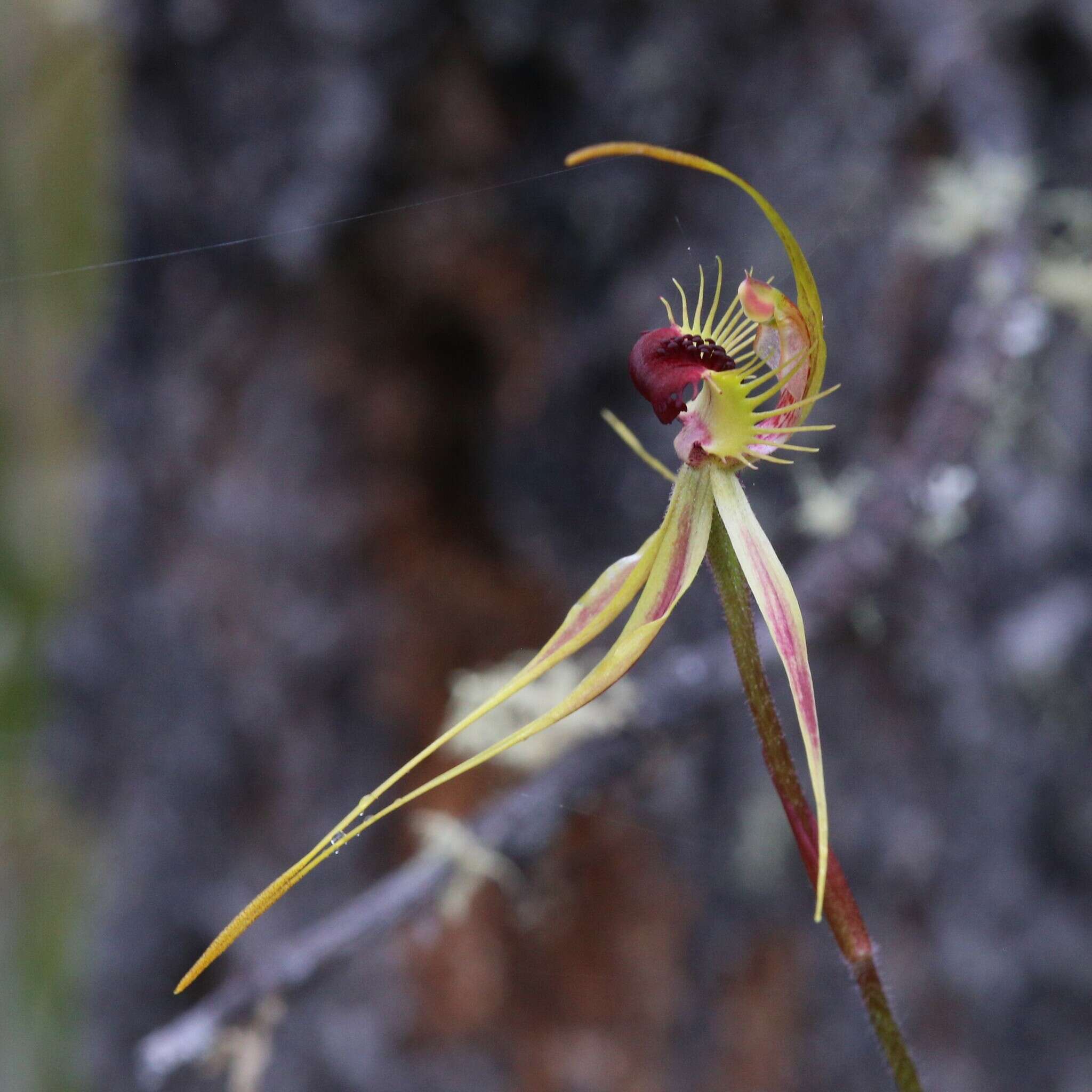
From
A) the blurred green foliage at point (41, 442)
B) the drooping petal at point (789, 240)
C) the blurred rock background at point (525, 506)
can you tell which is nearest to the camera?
the drooping petal at point (789, 240)

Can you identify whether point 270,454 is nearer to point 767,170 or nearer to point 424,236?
point 424,236

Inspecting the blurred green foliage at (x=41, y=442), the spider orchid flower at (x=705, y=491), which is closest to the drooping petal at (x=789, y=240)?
the spider orchid flower at (x=705, y=491)

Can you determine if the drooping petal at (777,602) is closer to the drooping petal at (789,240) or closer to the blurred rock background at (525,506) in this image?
the drooping petal at (789,240)

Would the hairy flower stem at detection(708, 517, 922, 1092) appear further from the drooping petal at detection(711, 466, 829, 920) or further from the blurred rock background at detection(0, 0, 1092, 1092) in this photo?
the blurred rock background at detection(0, 0, 1092, 1092)

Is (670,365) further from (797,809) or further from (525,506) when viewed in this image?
(525,506)

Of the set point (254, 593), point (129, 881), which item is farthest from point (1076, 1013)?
point (129, 881)

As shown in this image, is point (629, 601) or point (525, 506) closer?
point (629, 601)

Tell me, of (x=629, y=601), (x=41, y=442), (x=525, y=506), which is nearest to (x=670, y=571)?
(x=629, y=601)
